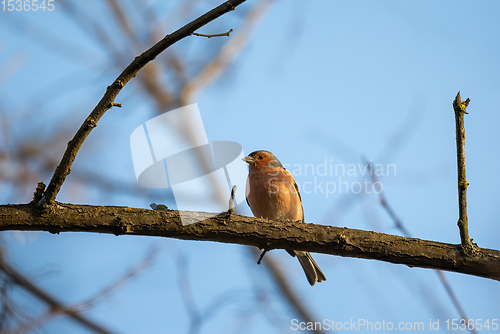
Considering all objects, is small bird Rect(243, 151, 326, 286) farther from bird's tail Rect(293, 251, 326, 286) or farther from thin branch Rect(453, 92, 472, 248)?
thin branch Rect(453, 92, 472, 248)

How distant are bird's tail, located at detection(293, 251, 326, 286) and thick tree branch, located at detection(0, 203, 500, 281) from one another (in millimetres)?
2849

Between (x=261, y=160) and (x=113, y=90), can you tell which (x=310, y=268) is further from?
(x=113, y=90)

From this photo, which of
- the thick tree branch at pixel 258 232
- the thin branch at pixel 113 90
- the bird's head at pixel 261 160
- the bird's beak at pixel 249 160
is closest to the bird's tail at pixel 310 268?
the bird's head at pixel 261 160

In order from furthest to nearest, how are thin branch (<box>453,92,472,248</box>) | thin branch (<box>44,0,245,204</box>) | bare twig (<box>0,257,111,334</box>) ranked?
1. bare twig (<box>0,257,111,334</box>)
2. thin branch (<box>453,92,472,248</box>)
3. thin branch (<box>44,0,245,204</box>)

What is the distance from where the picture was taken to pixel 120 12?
9.77m

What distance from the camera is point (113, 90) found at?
377 cm

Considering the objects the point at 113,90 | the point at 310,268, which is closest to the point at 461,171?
A: the point at 113,90

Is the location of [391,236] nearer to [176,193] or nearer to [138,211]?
[138,211]

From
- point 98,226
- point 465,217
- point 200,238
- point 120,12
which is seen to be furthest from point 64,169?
point 120,12

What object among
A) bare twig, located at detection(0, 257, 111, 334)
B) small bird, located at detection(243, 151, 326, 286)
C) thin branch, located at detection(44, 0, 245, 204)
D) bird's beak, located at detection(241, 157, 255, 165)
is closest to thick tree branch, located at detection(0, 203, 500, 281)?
thin branch, located at detection(44, 0, 245, 204)

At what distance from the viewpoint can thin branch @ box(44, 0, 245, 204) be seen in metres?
3.64

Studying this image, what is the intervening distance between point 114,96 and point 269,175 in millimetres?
3640

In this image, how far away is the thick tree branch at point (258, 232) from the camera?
390 cm

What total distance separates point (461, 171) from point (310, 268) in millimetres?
3542
